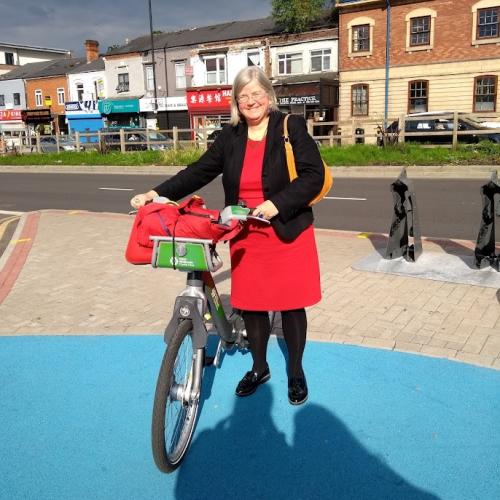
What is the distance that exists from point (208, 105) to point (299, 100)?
28.6 feet

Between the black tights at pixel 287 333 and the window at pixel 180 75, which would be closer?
A: the black tights at pixel 287 333

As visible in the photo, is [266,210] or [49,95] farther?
[49,95]

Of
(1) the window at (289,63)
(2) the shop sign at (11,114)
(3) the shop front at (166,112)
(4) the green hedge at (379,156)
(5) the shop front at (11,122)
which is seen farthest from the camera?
(2) the shop sign at (11,114)

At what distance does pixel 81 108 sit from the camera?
47.8m

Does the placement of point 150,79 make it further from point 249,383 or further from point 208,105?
point 249,383

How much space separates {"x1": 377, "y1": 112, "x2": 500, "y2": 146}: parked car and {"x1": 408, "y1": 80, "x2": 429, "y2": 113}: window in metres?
9.52

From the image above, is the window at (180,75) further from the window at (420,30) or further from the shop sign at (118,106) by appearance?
the window at (420,30)

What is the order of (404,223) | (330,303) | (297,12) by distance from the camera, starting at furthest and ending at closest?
(297,12) < (404,223) < (330,303)

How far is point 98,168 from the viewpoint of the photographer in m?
23.9

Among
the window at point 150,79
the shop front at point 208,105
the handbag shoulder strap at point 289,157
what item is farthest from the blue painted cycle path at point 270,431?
the window at point 150,79

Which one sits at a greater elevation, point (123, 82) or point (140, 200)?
point (123, 82)

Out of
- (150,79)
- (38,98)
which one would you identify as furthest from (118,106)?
(38,98)

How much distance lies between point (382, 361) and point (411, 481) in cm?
128

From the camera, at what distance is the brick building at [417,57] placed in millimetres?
29656
